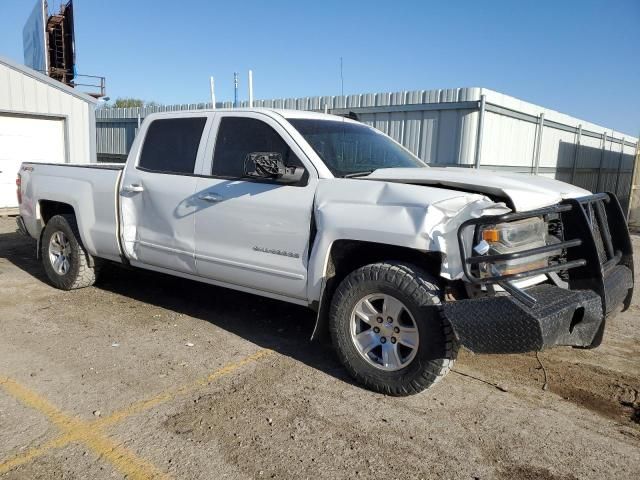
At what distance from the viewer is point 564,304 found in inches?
124

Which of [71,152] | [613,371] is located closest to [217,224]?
[613,371]

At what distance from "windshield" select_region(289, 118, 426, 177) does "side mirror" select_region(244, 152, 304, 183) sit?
28 centimetres

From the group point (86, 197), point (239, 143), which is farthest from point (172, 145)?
point (86, 197)

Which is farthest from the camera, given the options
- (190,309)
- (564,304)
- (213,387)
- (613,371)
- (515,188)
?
(190,309)

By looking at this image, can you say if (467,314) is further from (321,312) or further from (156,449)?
(156,449)

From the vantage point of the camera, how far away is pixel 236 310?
562cm

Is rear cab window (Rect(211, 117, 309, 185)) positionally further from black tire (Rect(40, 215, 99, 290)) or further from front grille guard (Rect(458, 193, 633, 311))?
black tire (Rect(40, 215, 99, 290))

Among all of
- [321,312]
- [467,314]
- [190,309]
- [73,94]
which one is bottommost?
[190,309]

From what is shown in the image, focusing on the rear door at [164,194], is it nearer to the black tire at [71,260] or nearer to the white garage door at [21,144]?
the black tire at [71,260]

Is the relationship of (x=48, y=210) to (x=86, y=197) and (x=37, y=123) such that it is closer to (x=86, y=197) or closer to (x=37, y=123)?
(x=86, y=197)

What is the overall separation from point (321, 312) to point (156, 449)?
149cm

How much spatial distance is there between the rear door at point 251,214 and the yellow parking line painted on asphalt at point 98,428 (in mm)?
817

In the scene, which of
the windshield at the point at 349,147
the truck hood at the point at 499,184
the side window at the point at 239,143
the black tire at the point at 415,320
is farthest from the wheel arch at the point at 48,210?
the truck hood at the point at 499,184

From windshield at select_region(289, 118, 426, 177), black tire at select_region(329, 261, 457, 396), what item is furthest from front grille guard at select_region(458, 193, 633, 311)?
windshield at select_region(289, 118, 426, 177)
